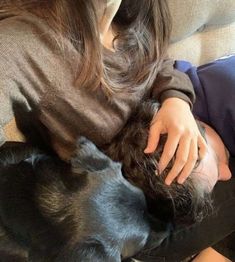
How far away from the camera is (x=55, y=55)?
2.71 feet

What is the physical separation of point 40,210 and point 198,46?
2.47 feet

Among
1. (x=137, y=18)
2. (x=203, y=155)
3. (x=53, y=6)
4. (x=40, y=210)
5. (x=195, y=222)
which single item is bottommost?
(x=195, y=222)

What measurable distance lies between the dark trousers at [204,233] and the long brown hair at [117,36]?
307 mm

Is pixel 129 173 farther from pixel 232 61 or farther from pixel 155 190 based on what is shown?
pixel 232 61

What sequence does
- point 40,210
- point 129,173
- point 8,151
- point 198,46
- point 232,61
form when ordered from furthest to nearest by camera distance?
point 198,46, point 232,61, point 129,173, point 8,151, point 40,210

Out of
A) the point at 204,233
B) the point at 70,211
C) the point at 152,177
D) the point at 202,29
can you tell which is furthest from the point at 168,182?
the point at 202,29

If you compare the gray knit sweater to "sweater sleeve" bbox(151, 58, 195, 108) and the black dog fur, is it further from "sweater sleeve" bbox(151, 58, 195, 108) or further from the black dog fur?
the black dog fur

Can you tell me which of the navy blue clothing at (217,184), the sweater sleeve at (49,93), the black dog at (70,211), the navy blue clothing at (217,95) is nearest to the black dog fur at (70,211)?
the black dog at (70,211)

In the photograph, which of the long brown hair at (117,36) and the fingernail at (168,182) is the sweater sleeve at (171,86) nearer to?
the long brown hair at (117,36)

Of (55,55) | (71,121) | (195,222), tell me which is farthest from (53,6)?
(195,222)

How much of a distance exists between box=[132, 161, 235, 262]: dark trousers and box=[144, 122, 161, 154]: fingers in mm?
165

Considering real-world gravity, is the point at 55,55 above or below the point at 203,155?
above

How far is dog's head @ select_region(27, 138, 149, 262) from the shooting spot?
69 cm

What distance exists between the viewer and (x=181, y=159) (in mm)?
921
